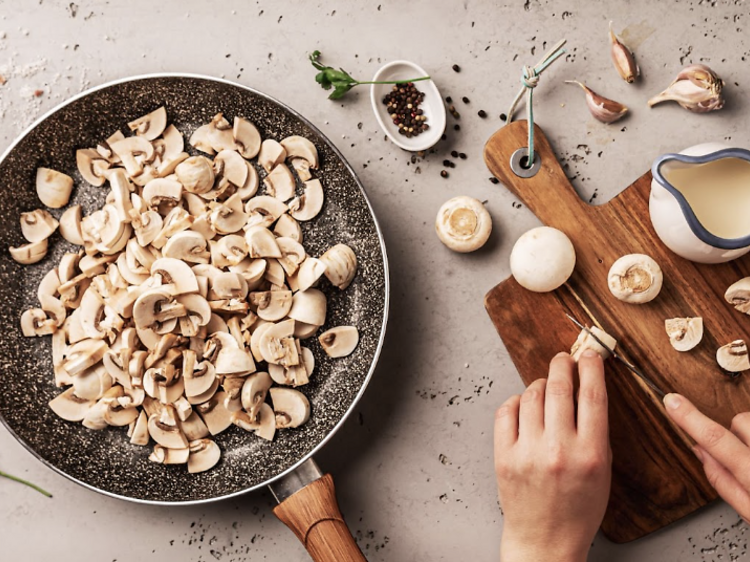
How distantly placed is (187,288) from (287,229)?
0.23m

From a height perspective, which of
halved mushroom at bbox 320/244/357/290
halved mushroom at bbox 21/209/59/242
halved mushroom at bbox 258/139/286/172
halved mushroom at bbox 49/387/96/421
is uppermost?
halved mushroom at bbox 21/209/59/242

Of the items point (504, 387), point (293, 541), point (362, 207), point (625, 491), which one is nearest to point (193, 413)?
point (293, 541)

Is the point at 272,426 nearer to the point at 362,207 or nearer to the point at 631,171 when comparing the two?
the point at 362,207

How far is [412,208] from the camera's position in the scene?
1361mm

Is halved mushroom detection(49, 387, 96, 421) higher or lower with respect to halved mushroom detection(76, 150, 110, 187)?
lower

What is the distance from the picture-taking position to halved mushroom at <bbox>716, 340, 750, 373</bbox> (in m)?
1.20

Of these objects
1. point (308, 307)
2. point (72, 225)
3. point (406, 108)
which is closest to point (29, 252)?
point (72, 225)

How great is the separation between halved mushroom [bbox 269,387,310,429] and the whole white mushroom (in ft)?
1.64

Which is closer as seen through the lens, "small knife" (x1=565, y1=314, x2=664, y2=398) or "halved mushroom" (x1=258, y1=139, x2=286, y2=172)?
"small knife" (x1=565, y1=314, x2=664, y2=398)

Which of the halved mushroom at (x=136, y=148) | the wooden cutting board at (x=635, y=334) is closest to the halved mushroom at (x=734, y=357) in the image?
the wooden cutting board at (x=635, y=334)

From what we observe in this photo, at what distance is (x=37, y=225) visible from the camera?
4.35ft

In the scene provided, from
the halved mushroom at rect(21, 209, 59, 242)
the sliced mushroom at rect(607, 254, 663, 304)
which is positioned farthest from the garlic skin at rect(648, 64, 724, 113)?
the halved mushroom at rect(21, 209, 59, 242)

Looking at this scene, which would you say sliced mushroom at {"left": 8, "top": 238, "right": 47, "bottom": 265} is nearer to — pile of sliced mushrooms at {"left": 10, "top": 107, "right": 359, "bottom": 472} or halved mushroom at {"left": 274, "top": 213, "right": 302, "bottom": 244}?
pile of sliced mushrooms at {"left": 10, "top": 107, "right": 359, "bottom": 472}

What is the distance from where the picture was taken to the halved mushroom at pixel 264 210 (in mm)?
1277
